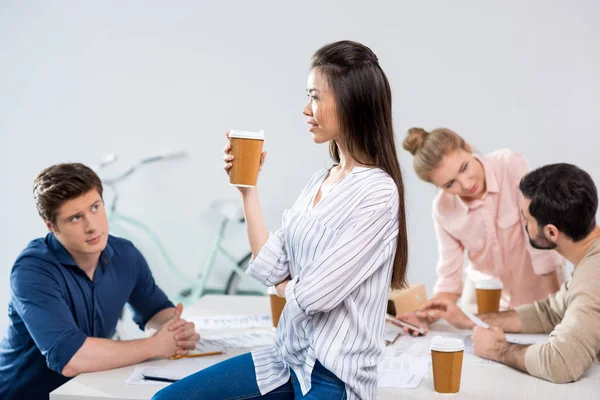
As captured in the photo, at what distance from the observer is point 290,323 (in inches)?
56.0

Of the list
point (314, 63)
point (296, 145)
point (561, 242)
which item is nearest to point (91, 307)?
point (314, 63)

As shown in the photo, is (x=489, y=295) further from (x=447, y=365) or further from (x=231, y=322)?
(x=231, y=322)

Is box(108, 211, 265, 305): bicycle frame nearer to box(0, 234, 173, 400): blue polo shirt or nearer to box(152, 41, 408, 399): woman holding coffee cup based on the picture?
box(0, 234, 173, 400): blue polo shirt

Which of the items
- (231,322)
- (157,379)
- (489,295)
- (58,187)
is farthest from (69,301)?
(489,295)

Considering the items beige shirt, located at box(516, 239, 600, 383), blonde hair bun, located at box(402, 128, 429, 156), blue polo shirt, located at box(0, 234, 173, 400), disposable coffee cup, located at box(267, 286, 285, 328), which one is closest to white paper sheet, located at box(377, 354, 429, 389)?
beige shirt, located at box(516, 239, 600, 383)

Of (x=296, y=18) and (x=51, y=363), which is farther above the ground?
(x=296, y=18)

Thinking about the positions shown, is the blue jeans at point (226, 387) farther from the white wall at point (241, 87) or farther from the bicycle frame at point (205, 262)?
the bicycle frame at point (205, 262)

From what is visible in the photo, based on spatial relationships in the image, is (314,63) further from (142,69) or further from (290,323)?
(142,69)

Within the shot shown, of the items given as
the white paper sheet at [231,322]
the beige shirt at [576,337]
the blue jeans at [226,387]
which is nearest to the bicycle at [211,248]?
the white paper sheet at [231,322]

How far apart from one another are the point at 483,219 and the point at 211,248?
2267mm

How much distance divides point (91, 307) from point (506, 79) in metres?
2.69

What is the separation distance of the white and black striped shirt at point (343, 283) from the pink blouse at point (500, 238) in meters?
1.23

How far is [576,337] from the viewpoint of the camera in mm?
1724

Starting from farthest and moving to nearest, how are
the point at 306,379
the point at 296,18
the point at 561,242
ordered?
1. the point at 296,18
2. the point at 561,242
3. the point at 306,379
